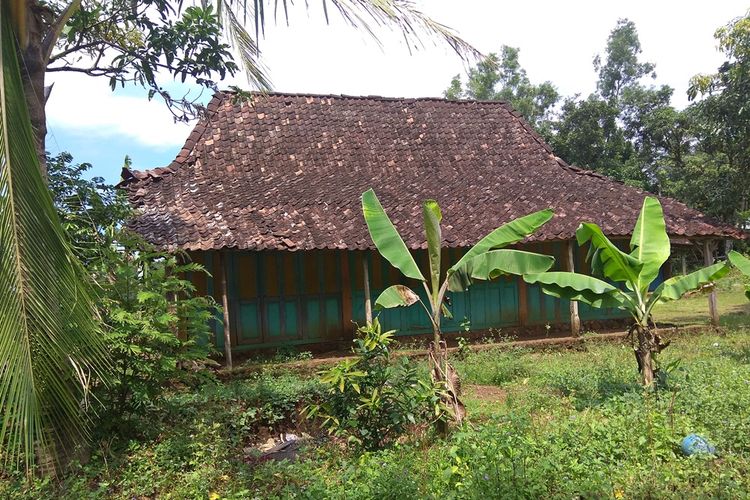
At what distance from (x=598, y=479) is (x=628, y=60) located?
28.4 m

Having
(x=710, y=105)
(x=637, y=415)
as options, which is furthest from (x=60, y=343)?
(x=710, y=105)

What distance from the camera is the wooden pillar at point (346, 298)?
996cm

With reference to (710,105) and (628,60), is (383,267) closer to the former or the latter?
(710,105)

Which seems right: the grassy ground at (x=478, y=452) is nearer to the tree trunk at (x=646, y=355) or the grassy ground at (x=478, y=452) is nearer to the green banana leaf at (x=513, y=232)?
the tree trunk at (x=646, y=355)

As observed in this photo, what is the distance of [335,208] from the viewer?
9320 mm

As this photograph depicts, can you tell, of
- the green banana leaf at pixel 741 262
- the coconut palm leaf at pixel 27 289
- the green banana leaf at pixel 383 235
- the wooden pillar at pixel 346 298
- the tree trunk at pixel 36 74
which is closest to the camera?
the coconut palm leaf at pixel 27 289

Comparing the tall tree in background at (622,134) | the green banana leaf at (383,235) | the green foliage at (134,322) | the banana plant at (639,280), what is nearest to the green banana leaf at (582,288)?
the banana plant at (639,280)

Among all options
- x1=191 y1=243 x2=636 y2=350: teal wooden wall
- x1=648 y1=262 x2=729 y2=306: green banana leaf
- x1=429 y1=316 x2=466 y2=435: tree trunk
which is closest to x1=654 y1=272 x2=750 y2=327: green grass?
x1=191 y1=243 x2=636 y2=350: teal wooden wall

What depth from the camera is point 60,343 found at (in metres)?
2.34

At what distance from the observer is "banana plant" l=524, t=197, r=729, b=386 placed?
5711 mm

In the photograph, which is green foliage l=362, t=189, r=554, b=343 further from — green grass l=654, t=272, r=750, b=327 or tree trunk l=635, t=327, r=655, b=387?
green grass l=654, t=272, r=750, b=327

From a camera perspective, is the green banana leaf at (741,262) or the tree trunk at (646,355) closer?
the tree trunk at (646,355)

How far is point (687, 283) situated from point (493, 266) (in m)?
2.42

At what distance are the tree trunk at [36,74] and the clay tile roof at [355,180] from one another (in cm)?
329
